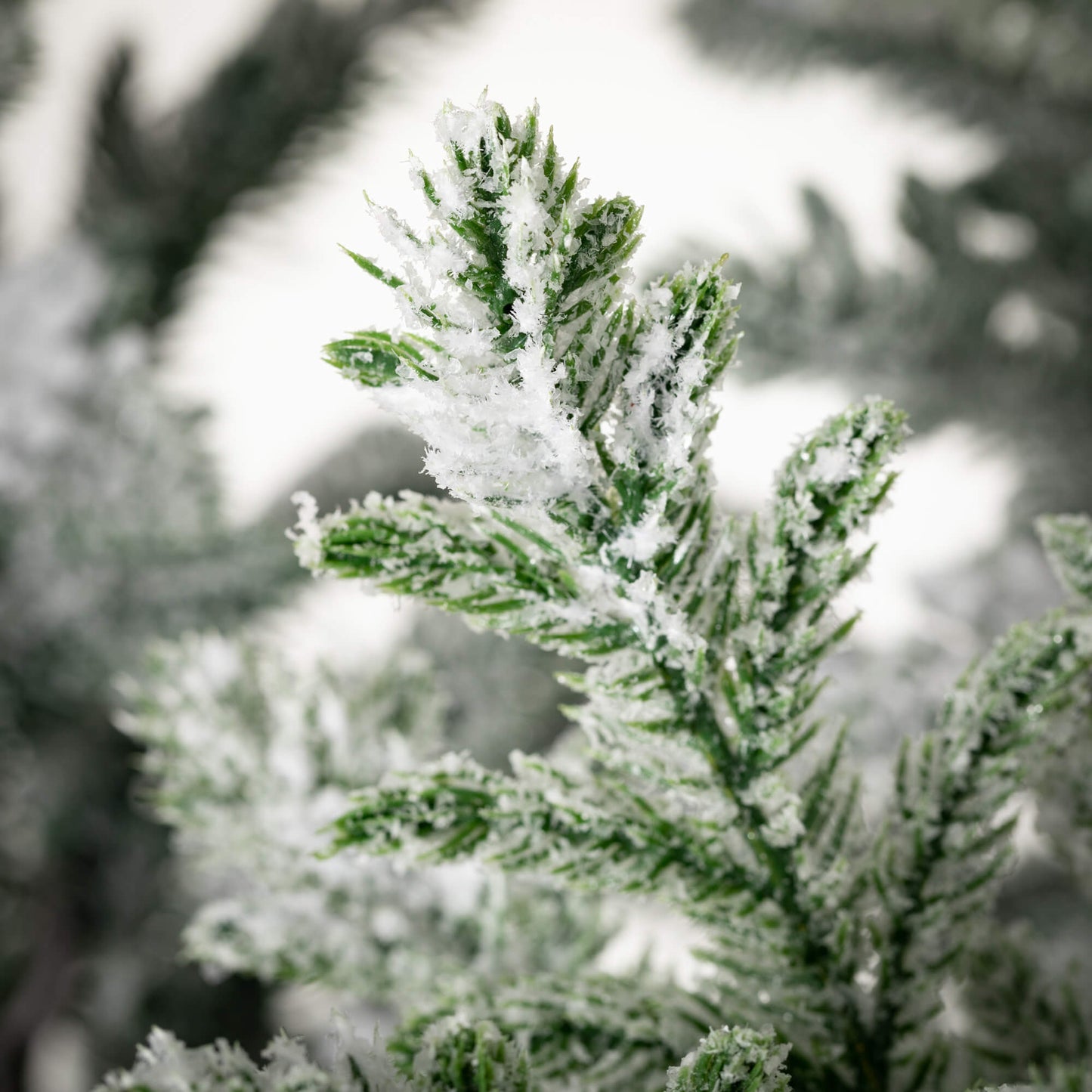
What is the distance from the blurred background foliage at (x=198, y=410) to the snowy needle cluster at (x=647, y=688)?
561 millimetres

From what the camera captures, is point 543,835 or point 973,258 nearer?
point 543,835

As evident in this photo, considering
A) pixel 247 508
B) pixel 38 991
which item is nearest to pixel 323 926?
pixel 38 991

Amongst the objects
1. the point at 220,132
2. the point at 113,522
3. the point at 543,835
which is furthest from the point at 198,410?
the point at 543,835

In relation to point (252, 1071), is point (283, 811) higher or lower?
higher

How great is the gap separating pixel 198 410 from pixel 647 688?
36.3 inches

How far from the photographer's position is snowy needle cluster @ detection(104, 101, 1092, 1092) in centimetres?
26

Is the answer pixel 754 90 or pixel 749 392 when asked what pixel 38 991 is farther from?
pixel 754 90

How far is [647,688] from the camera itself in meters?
0.30

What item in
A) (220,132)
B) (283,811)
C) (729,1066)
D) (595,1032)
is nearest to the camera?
(729,1066)

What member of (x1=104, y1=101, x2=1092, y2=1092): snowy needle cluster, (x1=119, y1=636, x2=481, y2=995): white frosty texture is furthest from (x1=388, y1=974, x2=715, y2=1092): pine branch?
(x1=119, y1=636, x2=481, y2=995): white frosty texture

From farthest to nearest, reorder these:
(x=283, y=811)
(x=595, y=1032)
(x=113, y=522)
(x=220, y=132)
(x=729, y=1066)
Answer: (x=220, y=132) < (x=113, y=522) < (x=283, y=811) < (x=595, y=1032) < (x=729, y=1066)

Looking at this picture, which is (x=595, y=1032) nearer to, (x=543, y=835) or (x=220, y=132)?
(x=543, y=835)

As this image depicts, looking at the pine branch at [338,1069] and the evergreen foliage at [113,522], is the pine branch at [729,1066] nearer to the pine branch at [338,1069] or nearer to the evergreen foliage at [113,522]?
the pine branch at [338,1069]

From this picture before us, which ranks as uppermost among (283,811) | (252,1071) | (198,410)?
(198,410)
